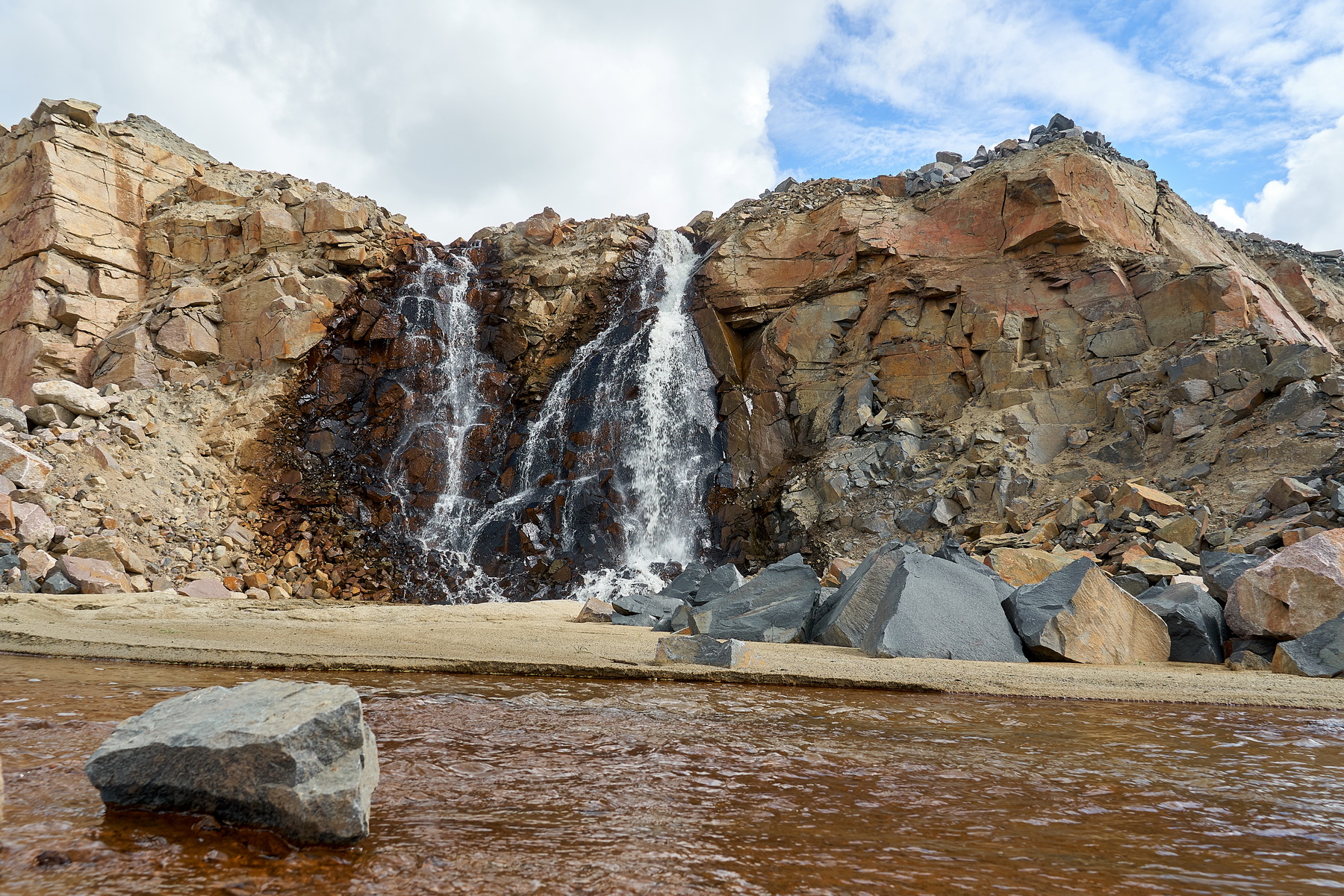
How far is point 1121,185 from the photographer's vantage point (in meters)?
20.1

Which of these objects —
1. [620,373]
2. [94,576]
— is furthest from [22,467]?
[620,373]

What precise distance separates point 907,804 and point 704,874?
1.08 m

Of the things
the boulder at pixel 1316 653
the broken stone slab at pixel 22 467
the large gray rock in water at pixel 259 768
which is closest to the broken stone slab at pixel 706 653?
the large gray rock in water at pixel 259 768

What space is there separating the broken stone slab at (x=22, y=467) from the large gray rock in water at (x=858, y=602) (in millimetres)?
14455

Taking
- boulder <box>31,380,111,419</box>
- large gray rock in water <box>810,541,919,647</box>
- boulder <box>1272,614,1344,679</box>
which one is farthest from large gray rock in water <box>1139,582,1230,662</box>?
boulder <box>31,380,111,419</box>

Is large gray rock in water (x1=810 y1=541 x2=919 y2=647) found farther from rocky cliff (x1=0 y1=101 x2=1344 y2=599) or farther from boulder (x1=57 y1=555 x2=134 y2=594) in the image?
boulder (x1=57 y1=555 x2=134 y2=594)

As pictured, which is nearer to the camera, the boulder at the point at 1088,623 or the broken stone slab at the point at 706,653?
the broken stone slab at the point at 706,653

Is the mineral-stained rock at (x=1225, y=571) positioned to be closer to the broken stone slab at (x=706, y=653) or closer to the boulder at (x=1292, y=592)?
the boulder at (x=1292, y=592)

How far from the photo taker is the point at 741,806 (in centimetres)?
292

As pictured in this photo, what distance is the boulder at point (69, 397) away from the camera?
16.2 metres

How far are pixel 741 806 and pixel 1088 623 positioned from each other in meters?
5.19

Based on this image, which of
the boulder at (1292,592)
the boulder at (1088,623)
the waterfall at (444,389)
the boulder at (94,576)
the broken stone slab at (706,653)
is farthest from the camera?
the waterfall at (444,389)

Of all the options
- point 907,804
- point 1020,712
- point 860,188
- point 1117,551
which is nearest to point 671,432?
point 860,188

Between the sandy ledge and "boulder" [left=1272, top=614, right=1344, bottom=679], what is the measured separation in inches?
7.4
